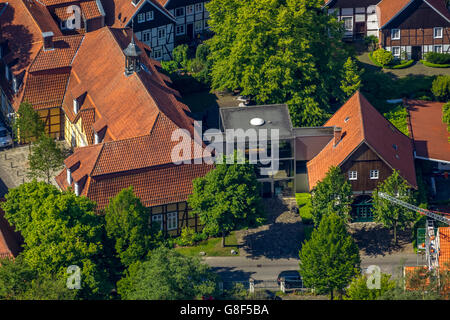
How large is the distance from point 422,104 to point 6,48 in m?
47.1

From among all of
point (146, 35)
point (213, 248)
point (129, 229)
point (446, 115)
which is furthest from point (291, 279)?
point (146, 35)

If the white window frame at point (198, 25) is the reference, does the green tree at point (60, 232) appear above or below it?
below

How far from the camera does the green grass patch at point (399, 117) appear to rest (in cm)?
12962

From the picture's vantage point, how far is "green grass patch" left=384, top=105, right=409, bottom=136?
425 feet

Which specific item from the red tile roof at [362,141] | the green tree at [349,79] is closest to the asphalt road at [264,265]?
the red tile roof at [362,141]

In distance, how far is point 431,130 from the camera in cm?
12875

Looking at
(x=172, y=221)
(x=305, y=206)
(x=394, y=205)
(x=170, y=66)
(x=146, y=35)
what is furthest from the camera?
(x=170, y=66)

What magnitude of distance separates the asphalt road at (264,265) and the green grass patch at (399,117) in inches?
808

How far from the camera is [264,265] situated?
112 m

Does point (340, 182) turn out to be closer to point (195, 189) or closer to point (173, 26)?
point (195, 189)

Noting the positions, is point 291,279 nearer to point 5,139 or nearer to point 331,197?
point 331,197

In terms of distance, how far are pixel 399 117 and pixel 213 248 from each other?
1183 inches

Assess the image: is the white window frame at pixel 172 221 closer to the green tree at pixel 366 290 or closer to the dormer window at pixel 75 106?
the dormer window at pixel 75 106

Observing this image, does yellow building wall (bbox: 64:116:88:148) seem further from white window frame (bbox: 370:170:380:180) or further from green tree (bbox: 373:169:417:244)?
green tree (bbox: 373:169:417:244)
